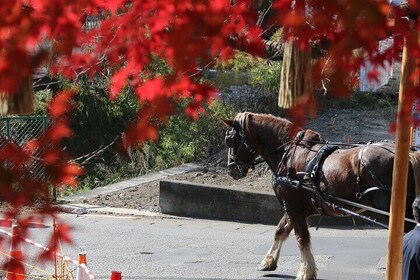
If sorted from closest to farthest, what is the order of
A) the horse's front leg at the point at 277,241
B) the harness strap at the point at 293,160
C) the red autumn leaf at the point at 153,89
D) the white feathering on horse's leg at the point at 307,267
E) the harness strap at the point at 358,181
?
the red autumn leaf at the point at 153,89 < the harness strap at the point at 358,181 < the white feathering on horse's leg at the point at 307,267 < the harness strap at the point at 293,160 < the horse's front leg at the point at 277,241

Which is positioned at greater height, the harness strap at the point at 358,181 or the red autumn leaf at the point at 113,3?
the red autumn leaf at the point at 113,3

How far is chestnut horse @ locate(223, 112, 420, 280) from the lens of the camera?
9.70 meters

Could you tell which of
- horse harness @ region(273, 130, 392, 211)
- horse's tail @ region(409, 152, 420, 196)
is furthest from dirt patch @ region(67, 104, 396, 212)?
horse's tail @ region(409, 152, 420, 196)

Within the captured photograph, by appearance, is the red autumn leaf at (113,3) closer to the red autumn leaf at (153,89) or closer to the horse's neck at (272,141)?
the red autumn leaf at (153,89)

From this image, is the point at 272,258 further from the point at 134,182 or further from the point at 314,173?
the point at 134,182

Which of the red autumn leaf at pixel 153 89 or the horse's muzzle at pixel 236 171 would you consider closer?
the red autumn leaf at pixel 153 89

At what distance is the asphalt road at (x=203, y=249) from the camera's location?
11578mm

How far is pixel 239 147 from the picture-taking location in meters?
11.4

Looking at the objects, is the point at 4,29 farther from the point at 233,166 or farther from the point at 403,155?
the point at 233,166

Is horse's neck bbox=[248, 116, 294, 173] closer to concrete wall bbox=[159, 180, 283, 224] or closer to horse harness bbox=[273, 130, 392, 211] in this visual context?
horse harness bbox=[273, 130, 392, 211]

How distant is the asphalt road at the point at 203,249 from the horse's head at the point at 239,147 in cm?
136

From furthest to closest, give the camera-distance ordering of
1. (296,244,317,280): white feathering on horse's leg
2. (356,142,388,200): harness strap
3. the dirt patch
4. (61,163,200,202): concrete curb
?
(61,163,200,202): concrete curb → the dirt patch → (296,244,317,280): white feathering on horse's leg → (356,142,388,200): harness strap

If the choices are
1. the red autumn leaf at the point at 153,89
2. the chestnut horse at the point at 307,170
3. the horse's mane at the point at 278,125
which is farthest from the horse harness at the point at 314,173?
the red autumn leaf at the point at 153,89

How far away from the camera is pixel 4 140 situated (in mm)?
4453
